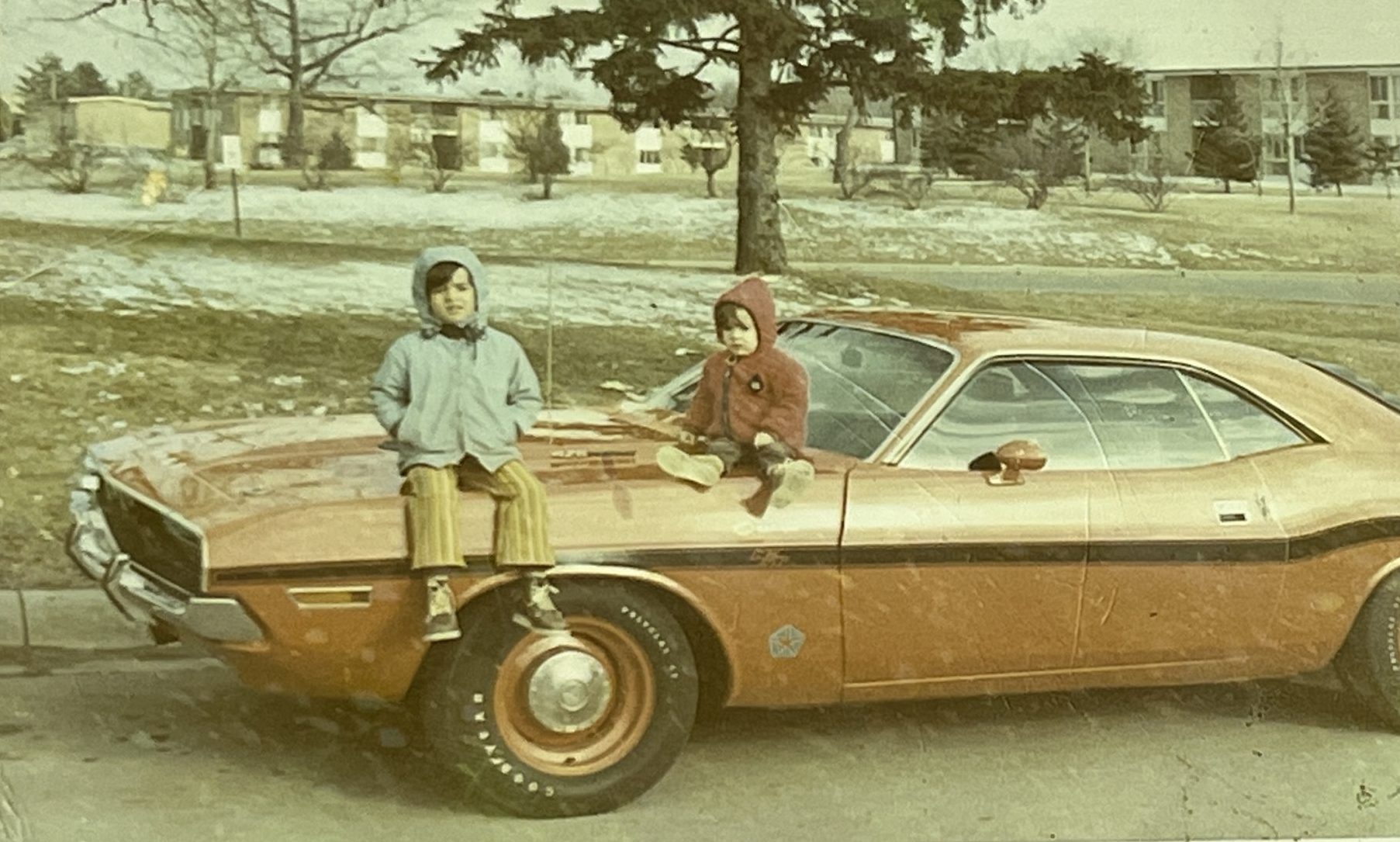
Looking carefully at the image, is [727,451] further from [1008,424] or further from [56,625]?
[56,625]

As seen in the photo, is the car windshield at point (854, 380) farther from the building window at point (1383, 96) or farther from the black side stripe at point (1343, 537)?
the building window at point (1383, 96)

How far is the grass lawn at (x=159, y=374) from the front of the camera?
414cm

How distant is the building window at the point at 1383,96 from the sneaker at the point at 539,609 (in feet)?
10.5

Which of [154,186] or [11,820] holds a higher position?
[154,186]

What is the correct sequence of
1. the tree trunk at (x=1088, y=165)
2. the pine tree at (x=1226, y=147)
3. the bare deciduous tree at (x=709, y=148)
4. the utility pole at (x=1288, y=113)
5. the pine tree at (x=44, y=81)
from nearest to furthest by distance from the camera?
the pine tree at (x=44, y=81) → the bare deciduous tree at (x=709, y=148) → the tree trunk at (x=1088, y=165) → the pine tree at (x=1226, y=147) → the utility pole at (x=1288, y=113)

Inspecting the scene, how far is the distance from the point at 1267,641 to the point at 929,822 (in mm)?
1101

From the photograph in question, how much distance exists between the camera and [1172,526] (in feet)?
13.5

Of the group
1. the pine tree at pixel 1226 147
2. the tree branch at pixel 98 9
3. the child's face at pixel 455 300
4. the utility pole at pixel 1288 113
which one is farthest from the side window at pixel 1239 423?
the tree branch at pixel 98 9

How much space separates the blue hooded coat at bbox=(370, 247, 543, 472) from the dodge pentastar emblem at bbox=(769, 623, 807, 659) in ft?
2.59

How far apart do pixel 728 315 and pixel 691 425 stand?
0.33 m

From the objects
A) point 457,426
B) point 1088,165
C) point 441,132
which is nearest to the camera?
point 457,426

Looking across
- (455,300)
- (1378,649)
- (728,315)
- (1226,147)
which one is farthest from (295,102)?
(1378,649)

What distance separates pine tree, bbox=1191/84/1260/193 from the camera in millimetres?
4895

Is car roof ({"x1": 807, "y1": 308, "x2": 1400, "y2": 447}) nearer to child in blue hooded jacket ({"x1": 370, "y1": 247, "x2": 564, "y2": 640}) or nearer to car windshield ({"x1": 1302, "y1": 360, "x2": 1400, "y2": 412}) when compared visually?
car windshield ({"x1": 1302, "y1": 360, "x2": 1400, "y2": 412})
